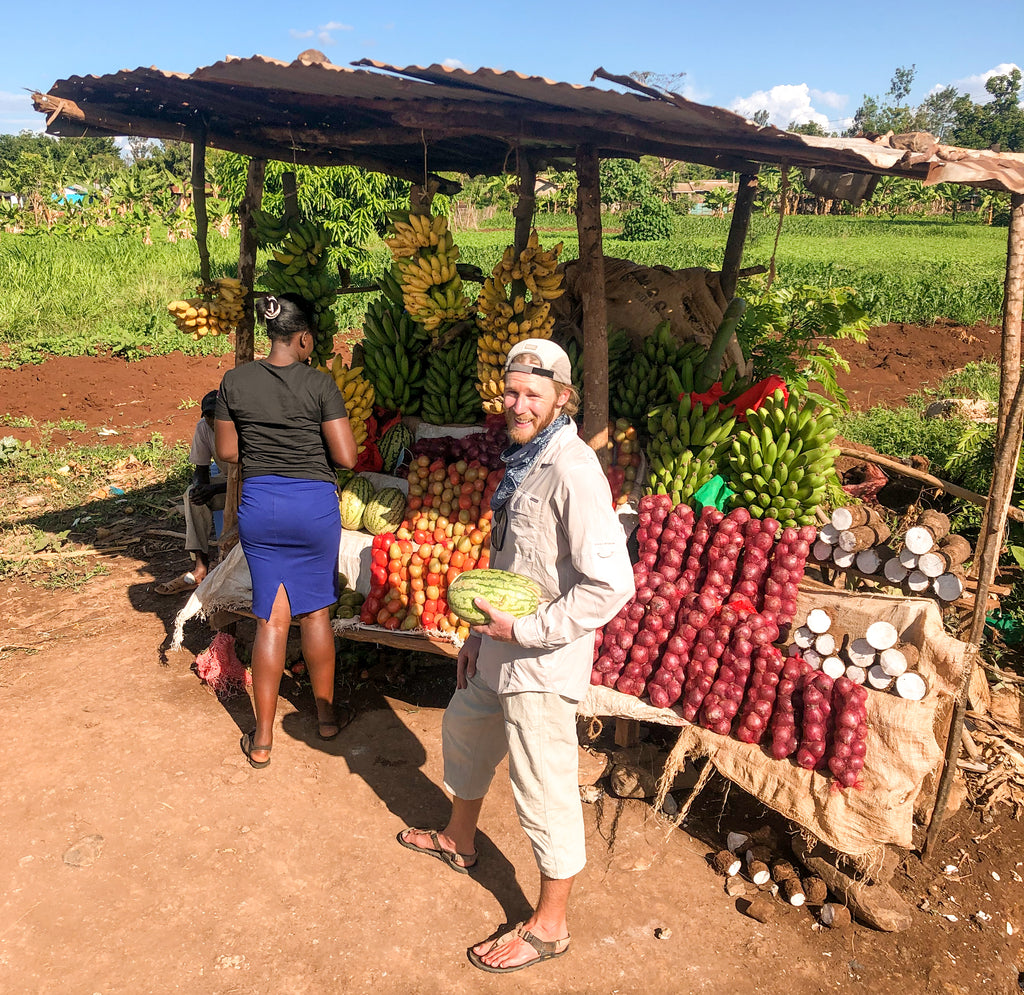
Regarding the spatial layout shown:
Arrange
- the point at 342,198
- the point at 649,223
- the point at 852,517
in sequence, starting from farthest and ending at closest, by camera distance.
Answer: the point at 649,223 → the point at 342,198 → the point at 852,517

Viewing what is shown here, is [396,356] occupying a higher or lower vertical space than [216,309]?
lower

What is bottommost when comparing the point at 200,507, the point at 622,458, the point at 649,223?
the point at 200,507

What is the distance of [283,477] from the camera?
13.1 ft

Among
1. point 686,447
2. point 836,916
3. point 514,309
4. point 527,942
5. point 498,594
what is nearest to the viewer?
point 498,594

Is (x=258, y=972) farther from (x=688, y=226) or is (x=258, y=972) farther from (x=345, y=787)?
(x=688, y=226)

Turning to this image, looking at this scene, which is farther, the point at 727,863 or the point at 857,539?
the point at 857,539

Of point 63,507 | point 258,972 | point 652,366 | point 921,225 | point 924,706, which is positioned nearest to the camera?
point 258,972

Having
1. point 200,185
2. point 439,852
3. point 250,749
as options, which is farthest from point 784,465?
point 200,185

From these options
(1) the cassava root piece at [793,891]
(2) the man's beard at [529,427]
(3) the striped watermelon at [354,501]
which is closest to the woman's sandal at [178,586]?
(3) the striped watermelon at [354,501]

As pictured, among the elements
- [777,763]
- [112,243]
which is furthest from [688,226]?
[777,763]

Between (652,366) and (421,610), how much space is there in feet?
6.95

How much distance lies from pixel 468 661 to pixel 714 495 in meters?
1.98

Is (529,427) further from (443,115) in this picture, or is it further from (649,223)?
(649,223)

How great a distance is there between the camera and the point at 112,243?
2044 cm
